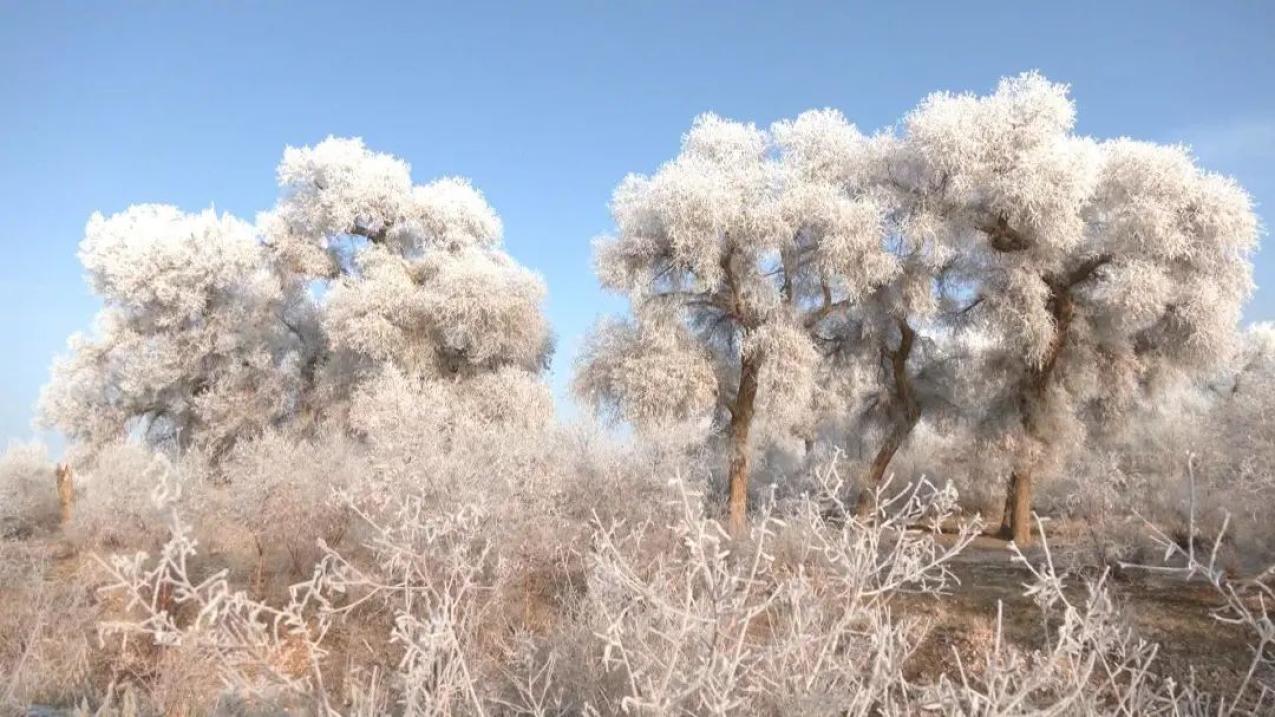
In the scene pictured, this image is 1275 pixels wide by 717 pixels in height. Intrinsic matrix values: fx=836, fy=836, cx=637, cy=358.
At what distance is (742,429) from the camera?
18250 millimetres

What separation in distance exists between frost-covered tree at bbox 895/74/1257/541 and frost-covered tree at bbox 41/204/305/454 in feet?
58.8

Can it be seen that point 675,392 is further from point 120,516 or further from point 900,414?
point 120,516

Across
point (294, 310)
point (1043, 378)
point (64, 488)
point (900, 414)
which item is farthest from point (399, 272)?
point (1043, 378)

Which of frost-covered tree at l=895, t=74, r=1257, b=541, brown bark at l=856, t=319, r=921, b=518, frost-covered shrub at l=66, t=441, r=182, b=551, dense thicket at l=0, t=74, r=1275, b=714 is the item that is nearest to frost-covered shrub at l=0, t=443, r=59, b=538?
dense thicket at l=0, t=74, r=1275, b=714

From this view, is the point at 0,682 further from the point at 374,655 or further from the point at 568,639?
the point at 568,639

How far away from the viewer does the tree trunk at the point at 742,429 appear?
1777cm

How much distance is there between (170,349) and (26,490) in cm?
491

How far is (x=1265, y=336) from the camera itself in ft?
86.0

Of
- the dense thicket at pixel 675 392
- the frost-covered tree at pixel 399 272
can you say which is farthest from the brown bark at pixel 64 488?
the frost-covered tree at pixel 399 272

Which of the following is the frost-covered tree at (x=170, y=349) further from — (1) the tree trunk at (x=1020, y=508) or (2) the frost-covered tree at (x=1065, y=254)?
(1) the tree trunk at (x=1020, y=508)

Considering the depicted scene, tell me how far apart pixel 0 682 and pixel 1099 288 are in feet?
62.4

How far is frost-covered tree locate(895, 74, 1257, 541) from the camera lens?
53.9ft

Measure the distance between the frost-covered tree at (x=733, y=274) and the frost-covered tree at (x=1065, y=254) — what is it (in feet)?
6.86

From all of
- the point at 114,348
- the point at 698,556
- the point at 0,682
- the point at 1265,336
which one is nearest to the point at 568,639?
the point at 698,556
